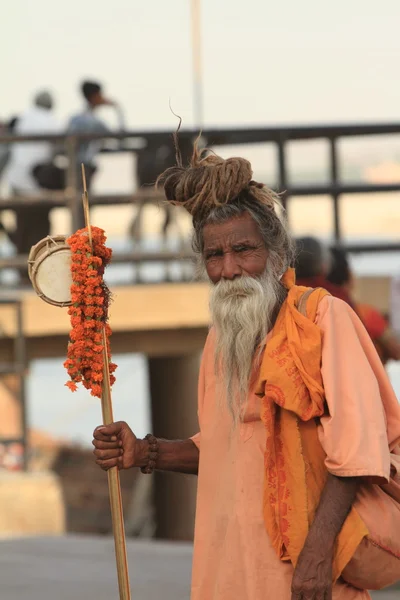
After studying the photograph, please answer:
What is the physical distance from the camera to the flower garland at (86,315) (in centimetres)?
323

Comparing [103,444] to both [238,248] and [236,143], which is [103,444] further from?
[236,143]

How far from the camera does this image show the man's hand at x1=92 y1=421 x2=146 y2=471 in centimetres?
332

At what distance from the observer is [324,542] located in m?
3.05

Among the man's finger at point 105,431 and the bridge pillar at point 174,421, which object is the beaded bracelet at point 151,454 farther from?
the bridge pillar at point 174,421

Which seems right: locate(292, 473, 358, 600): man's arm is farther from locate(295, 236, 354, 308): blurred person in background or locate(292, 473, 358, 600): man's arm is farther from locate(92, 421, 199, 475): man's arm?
locate(295, 236, 354, 308): blurred person in background

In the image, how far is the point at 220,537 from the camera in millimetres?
3242

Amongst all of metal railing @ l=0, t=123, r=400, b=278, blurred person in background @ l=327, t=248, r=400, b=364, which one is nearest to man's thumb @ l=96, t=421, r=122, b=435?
blurred person in background @ l=327, t=248, r=400, b=364

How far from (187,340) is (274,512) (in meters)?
7.81

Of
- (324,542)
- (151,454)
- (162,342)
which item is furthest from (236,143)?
(324,542)

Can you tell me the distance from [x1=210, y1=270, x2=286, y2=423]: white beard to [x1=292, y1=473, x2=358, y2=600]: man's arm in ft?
1.01

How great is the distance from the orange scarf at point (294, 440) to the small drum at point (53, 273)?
0.51 meters

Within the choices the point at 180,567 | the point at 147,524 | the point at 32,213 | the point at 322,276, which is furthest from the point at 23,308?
the point at 147,524

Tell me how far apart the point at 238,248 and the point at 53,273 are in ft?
1.45

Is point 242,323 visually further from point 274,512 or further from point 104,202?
point 104,202
